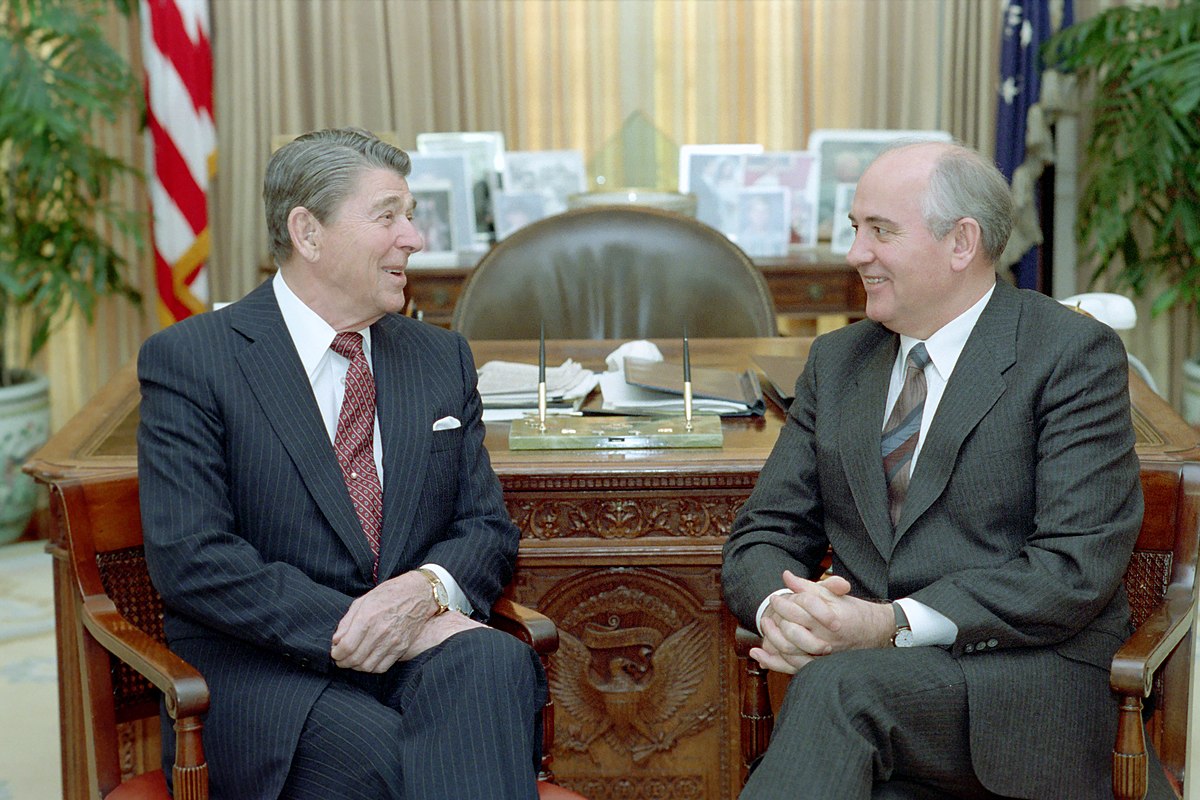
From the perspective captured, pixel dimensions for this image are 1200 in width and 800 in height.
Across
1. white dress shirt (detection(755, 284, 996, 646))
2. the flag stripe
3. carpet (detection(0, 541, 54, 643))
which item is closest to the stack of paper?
white dress shirt (detection(755, 284, 996, 646))

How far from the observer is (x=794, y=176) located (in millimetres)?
5246

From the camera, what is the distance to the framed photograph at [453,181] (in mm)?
5156

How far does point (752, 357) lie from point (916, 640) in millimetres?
1222

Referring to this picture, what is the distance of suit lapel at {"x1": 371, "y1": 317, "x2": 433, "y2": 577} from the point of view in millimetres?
2221

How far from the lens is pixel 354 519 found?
217 centimetres

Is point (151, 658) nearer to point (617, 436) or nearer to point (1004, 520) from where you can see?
point (617, 436)

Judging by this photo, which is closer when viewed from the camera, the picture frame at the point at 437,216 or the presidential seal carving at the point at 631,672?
the presidential seal carving at the point at 631,672

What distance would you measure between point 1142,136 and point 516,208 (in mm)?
2254

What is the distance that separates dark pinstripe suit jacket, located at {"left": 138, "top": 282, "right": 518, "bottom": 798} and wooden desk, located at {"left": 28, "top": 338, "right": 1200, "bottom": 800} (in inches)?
8.1

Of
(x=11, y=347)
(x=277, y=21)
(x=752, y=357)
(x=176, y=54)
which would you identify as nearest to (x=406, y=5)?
(x=277, y=21)

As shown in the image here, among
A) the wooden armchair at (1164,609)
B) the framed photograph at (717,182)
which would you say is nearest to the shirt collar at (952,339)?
the wooden armchair at (1164,609)

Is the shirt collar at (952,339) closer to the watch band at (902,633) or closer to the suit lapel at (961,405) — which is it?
the suit lapel at (961,405)

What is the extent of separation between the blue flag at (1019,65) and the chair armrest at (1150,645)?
12.0ft

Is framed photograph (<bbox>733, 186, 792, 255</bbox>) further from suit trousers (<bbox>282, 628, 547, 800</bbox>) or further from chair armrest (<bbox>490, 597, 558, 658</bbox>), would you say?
suit trousers (<bbox>282, 628, 547, 800</bbox>)
